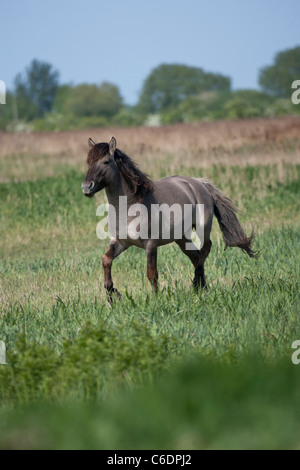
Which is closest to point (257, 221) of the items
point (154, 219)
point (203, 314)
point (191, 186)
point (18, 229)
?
point (18, 229)

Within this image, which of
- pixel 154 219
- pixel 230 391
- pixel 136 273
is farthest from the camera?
pixel 136 273

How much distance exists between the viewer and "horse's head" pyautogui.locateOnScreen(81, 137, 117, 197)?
7.06 m

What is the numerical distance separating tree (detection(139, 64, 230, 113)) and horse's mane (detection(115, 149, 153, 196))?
107933 millimetres

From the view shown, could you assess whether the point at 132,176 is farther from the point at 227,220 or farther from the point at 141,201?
the point at 227,220

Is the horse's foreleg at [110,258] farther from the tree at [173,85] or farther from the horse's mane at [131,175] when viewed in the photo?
the tree at [173,85]

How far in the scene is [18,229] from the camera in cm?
1515

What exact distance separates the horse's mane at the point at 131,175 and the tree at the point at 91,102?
99159 millimetres

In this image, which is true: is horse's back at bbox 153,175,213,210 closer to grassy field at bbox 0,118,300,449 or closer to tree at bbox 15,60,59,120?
grassy field at bbox 0,118,300,449

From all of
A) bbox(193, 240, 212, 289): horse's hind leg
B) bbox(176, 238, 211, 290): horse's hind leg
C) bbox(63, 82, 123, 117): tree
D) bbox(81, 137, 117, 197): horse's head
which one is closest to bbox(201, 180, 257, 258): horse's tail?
bbox(176, 238, 211, 290): horse's hind leg

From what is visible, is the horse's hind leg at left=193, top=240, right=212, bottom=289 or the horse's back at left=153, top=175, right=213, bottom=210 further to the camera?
the horse's hind leg at left=193, top=240, right=212, bottom=289

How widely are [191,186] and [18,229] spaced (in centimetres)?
742

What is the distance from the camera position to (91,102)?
112 meters

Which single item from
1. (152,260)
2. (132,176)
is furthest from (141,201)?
(152,260)

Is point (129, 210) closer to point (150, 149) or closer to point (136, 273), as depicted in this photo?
point (136, 273)
